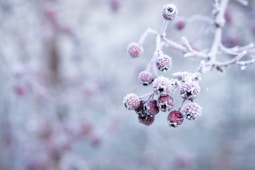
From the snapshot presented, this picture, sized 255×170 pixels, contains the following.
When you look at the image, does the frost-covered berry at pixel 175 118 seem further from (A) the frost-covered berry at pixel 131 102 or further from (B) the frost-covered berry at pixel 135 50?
(B) the frost-covered berry at pixel 135 50

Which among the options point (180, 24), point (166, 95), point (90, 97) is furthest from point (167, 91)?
point (90, 97)

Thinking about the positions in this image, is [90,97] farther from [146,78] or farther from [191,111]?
[191,111]

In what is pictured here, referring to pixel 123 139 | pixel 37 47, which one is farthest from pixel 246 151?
pixel 37 47

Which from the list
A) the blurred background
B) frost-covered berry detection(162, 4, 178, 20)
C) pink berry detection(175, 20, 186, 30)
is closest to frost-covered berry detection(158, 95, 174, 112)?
frost-covered berry detection(162, 4, 178, 20)

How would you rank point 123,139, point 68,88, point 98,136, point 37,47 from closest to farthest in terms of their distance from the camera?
point 98,136, point 68,88, point 37,47, point 123,139

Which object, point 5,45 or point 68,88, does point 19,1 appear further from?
point 68,88

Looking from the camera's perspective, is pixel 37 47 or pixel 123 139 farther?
pixel 123 139

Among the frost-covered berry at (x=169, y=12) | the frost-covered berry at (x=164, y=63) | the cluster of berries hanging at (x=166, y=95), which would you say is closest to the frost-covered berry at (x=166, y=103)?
the cluster of berries hanging at (x=166, y=95)

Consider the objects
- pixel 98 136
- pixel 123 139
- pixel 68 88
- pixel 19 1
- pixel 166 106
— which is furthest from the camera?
pixel 123 139
